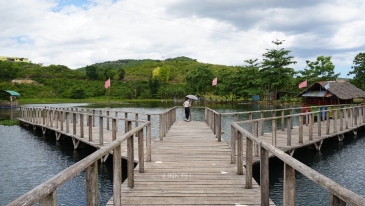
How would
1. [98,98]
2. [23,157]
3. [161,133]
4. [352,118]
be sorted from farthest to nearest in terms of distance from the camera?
[98,98] → [352,118] → [23,157] → [161,133]

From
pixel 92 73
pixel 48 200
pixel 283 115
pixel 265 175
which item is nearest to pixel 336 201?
pixel 265 175

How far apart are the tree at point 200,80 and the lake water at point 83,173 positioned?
146ft

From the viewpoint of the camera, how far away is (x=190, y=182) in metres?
5.68

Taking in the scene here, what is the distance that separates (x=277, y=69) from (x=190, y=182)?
5018 cm

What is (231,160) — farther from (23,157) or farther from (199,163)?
(23,157)

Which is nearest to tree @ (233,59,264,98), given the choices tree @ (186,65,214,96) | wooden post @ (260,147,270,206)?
tree @ (186,65,214,96)

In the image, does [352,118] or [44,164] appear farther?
[352,118]

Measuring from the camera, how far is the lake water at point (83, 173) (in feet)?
28.8

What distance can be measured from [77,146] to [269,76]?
44.1 metres

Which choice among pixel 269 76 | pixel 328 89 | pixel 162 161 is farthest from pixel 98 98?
pixel 162 161

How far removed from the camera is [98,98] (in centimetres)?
7425

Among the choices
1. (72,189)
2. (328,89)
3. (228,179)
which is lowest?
(72,189)

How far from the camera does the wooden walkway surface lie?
4758 mm

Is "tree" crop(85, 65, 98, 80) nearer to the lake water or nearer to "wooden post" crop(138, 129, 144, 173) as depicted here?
the lake water
